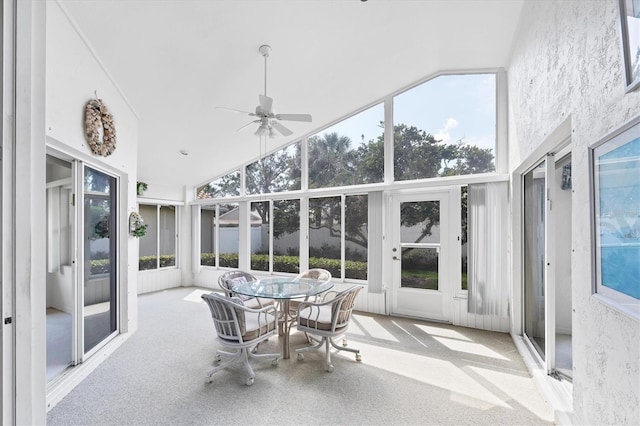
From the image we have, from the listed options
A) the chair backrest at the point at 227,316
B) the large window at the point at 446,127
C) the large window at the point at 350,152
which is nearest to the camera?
the chair backrest at the point at 227,316

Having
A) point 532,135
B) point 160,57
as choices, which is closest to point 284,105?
point 160,57

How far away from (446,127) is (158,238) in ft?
19.7

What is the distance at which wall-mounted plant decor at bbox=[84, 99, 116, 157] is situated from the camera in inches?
106

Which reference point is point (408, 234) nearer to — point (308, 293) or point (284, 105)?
point (308, 293)

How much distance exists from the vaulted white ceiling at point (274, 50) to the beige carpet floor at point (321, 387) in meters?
2.46

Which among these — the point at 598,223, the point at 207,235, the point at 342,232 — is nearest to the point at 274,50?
the point at 342,232

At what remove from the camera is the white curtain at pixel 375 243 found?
4.48 m

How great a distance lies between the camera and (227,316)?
257 centimetres

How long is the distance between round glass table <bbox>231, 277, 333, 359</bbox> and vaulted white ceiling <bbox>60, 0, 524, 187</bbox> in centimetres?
171

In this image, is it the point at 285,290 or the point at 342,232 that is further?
the point at 342,232

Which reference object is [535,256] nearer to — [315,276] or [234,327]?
[315,276]

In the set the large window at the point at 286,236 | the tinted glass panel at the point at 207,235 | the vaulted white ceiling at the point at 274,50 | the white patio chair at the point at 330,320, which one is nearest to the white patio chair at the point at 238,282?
the white patio chair at the point at 330,320

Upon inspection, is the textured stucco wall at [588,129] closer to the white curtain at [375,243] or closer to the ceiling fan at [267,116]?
the ceiling fan at [267,116]

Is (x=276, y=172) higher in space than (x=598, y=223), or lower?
higher
